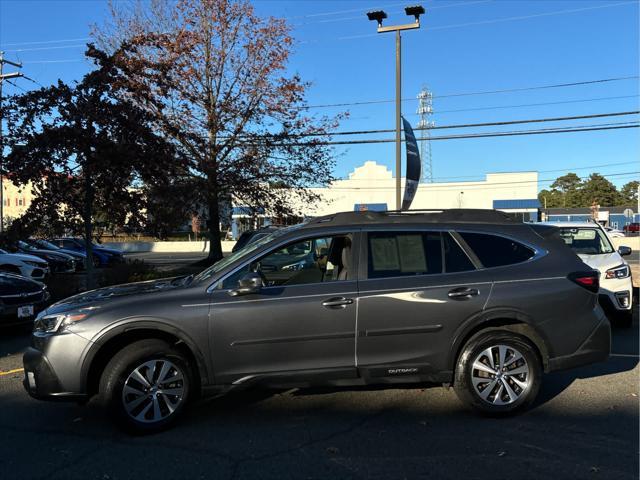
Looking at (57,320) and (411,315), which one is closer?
(57,320)

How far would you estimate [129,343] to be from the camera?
4375mm

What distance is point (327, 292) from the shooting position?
4434mm

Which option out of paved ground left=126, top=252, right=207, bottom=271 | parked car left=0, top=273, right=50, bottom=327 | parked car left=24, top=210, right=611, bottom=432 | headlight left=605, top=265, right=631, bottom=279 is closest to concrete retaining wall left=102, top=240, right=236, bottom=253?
paved ground left=126, top=252, right=207, bottom=271

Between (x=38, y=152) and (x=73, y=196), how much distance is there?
1.25m

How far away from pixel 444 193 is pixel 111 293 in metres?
53.4

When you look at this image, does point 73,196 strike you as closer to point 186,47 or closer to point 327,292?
point 186,47

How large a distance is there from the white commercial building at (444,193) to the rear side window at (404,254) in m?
45.2

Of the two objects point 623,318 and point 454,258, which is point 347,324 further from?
point 623,318

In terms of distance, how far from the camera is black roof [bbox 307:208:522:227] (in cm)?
484

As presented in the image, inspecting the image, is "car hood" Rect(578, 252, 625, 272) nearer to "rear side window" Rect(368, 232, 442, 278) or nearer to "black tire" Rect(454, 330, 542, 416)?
"black tire" Rect(454, 330, 542, 416)

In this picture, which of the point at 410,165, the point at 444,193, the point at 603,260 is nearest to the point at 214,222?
the point at 410,165

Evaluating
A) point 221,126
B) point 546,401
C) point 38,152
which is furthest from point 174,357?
point 221,126

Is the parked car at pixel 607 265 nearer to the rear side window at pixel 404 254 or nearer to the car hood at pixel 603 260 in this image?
the car hood at pixel 603 260

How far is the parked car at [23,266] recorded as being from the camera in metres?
14.2
